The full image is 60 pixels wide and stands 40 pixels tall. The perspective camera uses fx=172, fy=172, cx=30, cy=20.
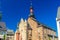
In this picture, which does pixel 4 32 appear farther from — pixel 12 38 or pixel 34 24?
pixel 34 24

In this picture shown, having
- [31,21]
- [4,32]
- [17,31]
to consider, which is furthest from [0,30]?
[31,21]

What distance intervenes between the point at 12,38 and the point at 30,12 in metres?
18.5

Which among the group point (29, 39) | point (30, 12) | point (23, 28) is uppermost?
point (30, 12)

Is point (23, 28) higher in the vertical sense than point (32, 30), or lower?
higher

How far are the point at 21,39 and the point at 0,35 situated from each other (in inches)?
376

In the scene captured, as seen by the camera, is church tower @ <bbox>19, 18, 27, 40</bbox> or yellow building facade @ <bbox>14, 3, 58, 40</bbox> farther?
church tower @ <bbox>19, 18, 27, 40</bbox>

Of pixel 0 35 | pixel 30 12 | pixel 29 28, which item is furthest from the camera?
pixel 30 12

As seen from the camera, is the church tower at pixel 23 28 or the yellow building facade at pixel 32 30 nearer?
the yellow building facade at pixel 32 30

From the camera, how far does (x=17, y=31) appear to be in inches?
3073

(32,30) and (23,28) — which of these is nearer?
(32,30)

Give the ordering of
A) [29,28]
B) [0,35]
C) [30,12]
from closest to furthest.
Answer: [0,35] < [29,28] < [30,12]

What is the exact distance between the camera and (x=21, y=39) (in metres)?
74.0

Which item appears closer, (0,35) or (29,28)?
(0,35)

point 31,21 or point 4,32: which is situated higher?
point 31,21
